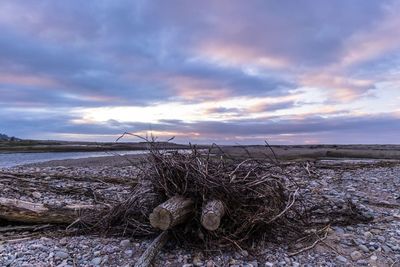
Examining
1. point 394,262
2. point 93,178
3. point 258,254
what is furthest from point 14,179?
point 394,262

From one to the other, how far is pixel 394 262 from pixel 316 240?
1130mm

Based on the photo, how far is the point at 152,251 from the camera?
5.19 metres

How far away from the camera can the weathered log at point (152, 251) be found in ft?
16.1

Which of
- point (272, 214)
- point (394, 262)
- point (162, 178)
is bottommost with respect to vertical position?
point (394, 262)

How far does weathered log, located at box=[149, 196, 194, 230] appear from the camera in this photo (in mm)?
5203

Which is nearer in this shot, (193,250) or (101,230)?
(193,250)

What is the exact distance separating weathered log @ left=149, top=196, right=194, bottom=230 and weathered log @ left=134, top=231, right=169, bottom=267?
Answer: 0.94 feet

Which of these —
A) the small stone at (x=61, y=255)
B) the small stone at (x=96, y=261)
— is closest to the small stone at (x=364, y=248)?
the small stone at (x=96, y=261)

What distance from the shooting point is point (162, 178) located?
6.10 meters

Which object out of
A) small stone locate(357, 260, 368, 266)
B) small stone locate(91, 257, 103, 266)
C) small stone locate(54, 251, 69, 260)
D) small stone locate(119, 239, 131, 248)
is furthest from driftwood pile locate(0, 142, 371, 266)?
small stone locate(54, 251, 69, 260)

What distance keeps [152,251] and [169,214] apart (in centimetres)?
56

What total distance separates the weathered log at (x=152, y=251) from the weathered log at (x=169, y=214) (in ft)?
0.94

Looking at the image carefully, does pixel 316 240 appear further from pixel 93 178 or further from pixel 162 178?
pixel 93 178

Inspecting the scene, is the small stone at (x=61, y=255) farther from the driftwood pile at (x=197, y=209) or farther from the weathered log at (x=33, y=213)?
the weathered log at (x=33, y=213)
